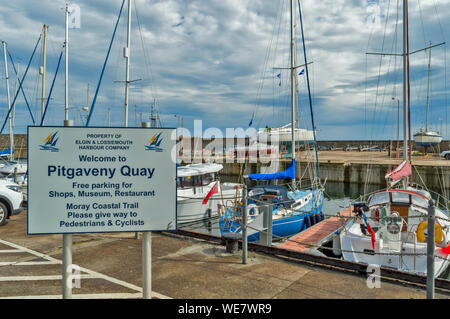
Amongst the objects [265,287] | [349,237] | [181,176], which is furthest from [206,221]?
[265,287]

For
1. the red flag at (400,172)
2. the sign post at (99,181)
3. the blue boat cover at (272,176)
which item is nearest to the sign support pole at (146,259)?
the sign post at (99,181)

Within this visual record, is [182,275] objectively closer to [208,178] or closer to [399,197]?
[399,197]

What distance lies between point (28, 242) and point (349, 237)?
9.63 m

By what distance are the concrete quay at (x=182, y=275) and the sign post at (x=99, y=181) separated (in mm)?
1488

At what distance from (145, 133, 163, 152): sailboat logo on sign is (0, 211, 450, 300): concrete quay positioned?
89.7 inches

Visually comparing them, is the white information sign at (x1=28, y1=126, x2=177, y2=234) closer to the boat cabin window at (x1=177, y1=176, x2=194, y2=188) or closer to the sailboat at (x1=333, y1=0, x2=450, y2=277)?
the sailboat at (x1=333, y1=0, x2=450, y2=277)

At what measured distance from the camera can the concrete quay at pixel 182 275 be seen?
4.81 meters

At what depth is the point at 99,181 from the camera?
3.84m

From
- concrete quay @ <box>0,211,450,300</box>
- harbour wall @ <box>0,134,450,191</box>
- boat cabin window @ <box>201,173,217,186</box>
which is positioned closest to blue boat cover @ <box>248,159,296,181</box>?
harbour wall @ <box>0,134,450,191</box>

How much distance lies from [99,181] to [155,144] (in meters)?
0.81

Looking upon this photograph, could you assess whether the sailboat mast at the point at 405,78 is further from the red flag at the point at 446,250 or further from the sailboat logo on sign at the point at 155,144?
the sailboat logo on sign at the point at 155,144

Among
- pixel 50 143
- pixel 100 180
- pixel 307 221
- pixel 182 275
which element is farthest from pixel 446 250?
pixel 50 143

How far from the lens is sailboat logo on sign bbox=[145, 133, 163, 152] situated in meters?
3.99
